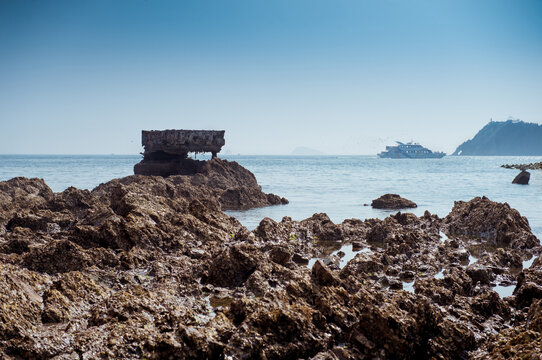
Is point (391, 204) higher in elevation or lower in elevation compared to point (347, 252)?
higher

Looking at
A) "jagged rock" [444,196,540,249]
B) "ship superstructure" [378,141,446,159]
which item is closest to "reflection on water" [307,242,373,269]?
"jagged rock" [444,196,540,249]

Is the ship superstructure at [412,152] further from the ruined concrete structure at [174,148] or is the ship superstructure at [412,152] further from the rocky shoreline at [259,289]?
the rocky shoreline at [259,289]

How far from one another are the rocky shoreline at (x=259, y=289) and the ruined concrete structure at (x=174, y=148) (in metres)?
20.2

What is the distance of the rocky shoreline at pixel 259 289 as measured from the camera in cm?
478

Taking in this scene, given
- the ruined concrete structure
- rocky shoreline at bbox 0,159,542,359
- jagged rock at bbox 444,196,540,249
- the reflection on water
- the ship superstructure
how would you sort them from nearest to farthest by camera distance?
rocky shoreline at bbox 0,159,542,359, the reflection on water, jagged rock at bbox 444,196,540,249, the ruined concrete structure, the ship superstructure

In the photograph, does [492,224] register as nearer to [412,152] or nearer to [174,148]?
[174,148]

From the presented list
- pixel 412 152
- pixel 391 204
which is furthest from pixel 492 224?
pixel 412 152

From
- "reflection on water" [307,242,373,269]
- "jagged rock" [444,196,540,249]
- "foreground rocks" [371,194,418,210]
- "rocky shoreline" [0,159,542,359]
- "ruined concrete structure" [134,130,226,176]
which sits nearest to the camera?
"rocky shoreline" [0,159,542,359]

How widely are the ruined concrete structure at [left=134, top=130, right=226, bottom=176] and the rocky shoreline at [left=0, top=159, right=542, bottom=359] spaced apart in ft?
66.3

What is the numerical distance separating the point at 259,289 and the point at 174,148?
28.8m

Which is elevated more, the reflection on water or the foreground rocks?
the foreground rocks

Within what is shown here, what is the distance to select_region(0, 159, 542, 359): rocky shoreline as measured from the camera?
15.7 feet

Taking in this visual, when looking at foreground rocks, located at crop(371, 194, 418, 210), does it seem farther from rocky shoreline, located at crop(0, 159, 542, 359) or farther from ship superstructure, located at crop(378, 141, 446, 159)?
ship superstructure, located at crop(378, 141, 446, 159)

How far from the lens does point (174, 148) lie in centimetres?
3509
